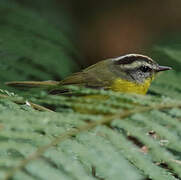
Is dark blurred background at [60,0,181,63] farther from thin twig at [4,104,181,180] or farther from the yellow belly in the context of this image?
thin twig at [4,104,181,180]

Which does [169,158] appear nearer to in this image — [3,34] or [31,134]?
[31,134]

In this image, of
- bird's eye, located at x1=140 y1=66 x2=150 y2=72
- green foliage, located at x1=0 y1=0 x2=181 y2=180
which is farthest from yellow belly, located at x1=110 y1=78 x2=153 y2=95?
green foliage, located at x1=0 y1=0 x2=181 y2=180

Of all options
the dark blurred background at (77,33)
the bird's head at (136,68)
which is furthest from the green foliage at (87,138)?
the bird's head at (136,68)

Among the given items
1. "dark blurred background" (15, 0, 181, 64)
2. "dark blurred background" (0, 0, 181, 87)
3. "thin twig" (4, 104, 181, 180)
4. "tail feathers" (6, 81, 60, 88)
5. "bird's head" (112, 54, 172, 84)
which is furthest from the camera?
"dark blurred background" (15, 0, 181, 64)

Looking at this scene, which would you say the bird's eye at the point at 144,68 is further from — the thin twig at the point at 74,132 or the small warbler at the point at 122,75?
the thin twig at the point at 74,132

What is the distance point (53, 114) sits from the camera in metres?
1.21

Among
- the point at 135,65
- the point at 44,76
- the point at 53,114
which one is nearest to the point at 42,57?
the point at 44,76

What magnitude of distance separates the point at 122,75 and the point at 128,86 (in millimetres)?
153

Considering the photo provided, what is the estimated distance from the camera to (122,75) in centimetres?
342

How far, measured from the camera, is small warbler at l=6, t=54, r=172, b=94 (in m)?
3.28

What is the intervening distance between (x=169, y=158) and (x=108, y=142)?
154 millimetres

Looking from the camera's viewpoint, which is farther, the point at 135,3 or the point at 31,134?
the point at 135,3

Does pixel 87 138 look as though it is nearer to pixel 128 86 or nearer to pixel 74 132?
pixel 74 132

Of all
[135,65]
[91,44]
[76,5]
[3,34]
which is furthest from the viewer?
[91,44]
